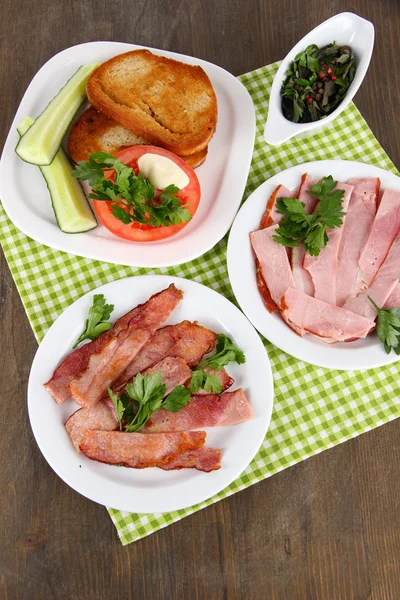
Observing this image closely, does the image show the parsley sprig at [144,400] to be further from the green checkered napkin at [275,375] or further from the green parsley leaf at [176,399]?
the green checkered napkin at [275,375]

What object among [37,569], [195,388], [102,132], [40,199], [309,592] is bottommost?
[309,592]

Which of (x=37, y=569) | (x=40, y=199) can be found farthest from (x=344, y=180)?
(x=37, y=569)

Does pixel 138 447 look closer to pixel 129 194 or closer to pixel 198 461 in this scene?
pixel 198 461

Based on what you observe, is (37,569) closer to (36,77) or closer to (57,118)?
(57,118)

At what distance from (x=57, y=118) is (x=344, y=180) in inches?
52.2

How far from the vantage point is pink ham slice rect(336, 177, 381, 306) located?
8.55 feet

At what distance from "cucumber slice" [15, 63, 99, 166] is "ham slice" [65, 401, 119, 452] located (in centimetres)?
110

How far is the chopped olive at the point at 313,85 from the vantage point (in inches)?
108

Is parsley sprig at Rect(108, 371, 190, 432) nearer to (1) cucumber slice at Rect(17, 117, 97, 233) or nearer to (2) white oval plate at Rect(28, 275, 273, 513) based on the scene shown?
(2) white oval plate at Rect(28, 275, 273, 513)

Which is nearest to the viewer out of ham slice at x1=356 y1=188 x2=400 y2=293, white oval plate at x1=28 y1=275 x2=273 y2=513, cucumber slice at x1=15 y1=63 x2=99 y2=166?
white oval plate at x1=28 y1=275 x2=273 y2=513

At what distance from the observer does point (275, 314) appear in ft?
8.50

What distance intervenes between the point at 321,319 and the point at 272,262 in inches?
12.5

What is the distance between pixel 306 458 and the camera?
→ 2.58 metres

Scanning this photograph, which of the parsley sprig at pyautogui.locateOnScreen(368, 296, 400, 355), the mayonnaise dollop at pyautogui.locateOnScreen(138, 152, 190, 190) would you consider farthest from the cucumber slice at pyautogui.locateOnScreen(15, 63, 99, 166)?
the parsley sprig at pyautogui.locateOnScreen(368, 296, 400, 355)
